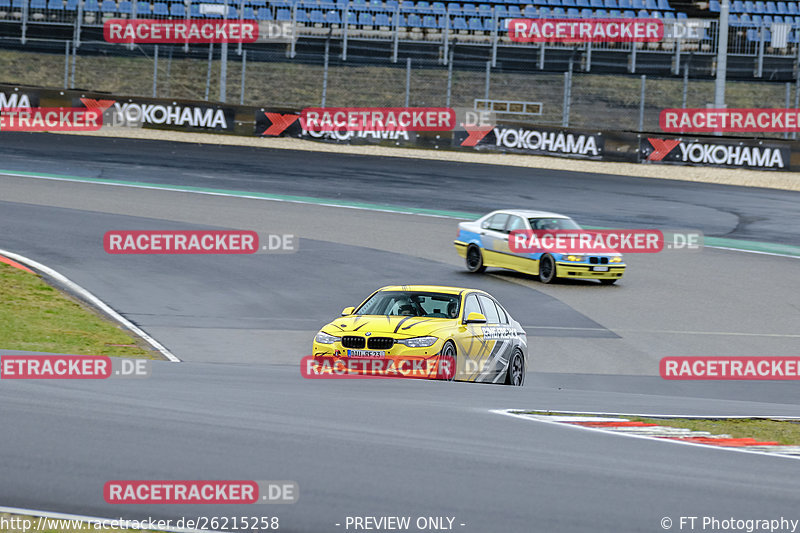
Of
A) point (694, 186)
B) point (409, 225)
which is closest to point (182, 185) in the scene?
point (409, 225)

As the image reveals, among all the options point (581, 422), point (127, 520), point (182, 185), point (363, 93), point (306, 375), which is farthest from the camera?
point (363, 93)

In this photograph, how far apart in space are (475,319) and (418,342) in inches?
38.6

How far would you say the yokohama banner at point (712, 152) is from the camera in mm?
33594

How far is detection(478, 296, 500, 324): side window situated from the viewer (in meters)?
13.4

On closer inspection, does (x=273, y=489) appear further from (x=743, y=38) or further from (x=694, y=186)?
(x=743, y=38)

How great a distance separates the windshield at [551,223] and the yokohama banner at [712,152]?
1389 cm

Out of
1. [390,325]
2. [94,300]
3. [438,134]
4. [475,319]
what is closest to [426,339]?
[390,325]

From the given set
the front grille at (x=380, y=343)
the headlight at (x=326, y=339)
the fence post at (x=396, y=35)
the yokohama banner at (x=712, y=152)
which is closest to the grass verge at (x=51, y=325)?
the headlight at (x=326, y=339)

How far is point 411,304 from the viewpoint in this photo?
13.1m

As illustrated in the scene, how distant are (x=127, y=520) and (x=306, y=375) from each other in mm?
5458

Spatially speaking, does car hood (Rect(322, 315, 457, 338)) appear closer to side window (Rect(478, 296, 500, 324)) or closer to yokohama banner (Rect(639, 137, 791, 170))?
side window (Rect(478, 296, 500, 324))

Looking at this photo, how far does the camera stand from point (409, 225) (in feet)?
85.0

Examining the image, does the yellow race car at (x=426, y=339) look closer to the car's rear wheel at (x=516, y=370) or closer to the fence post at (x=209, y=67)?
the car's rear wheel at (x=516, y=370)

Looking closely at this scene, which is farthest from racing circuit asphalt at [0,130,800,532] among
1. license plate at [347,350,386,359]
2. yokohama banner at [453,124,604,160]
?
yokohama banner at [453,124,604,160]
